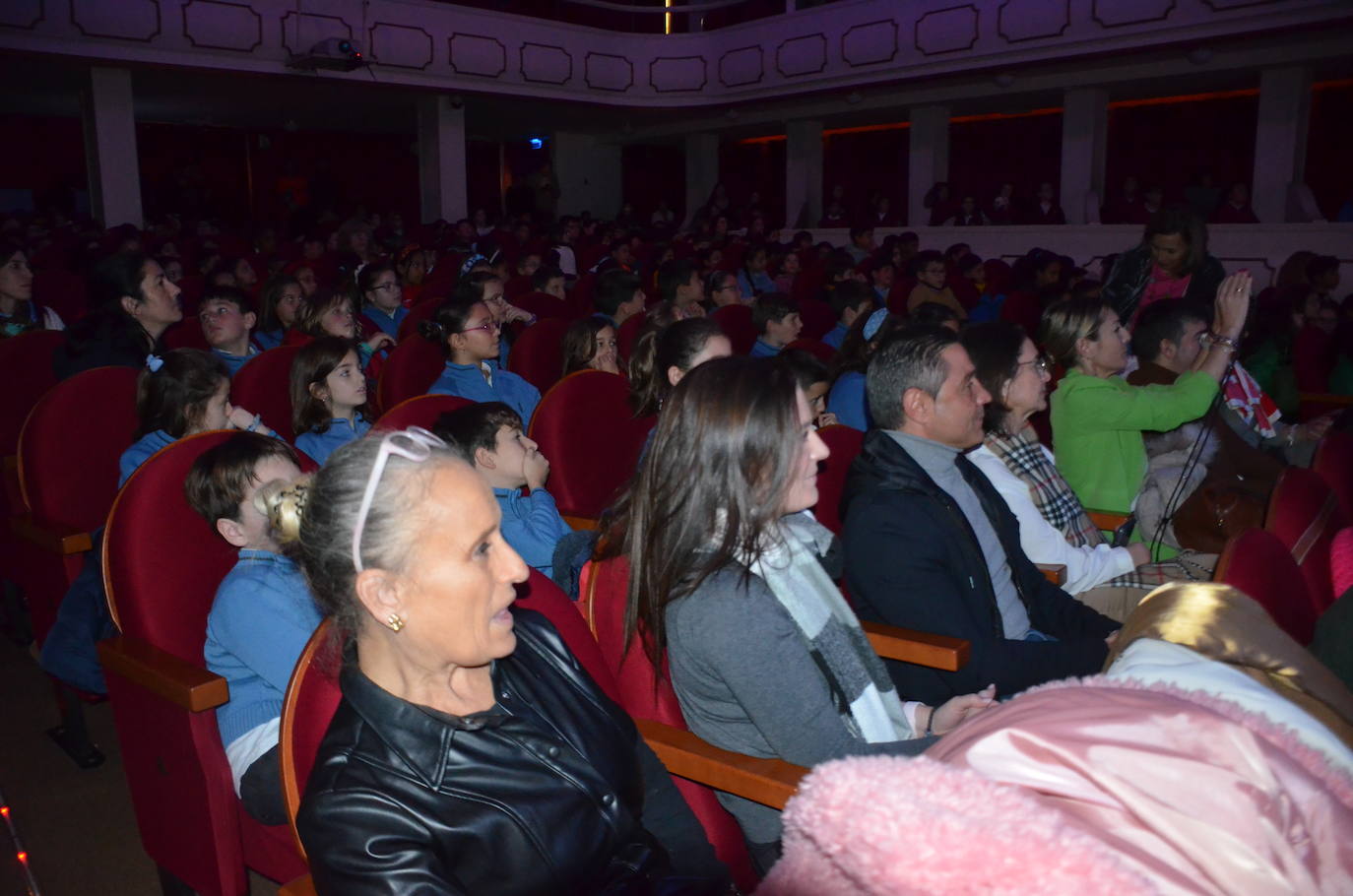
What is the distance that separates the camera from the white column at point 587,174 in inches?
650

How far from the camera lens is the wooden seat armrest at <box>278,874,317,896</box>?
1.19 meters

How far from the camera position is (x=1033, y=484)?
2471 mm

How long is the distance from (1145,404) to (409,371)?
8.65 ft

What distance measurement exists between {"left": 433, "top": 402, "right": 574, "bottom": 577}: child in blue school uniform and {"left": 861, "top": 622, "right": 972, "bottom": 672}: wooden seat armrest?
925mm

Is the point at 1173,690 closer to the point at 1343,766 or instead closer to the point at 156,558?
the point at 1343,766

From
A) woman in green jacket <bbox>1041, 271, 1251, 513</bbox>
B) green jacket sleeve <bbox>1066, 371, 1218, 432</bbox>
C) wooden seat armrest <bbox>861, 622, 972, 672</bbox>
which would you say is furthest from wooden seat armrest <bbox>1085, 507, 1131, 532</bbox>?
wooden seat armrest <bbox>861, 622, 972, 672</bbox>

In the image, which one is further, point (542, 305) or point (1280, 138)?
point (1280, 138)

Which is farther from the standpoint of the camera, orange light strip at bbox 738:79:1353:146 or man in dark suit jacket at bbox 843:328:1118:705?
orange light strip at bbox 738:79:1353:146

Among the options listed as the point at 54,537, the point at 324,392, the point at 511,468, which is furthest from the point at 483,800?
the point at 324,392

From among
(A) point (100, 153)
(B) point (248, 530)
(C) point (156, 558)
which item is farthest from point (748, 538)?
(A) point (100, 153)

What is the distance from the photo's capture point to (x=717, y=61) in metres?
13.4

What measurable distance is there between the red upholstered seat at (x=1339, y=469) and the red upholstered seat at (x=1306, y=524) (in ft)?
1.01

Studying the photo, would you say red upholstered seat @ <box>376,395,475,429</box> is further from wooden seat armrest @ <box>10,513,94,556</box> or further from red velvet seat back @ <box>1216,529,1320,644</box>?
red velvet seat back @ <box>1216,529,1320,644</box>

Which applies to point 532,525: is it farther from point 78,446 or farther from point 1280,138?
point 1280,138
